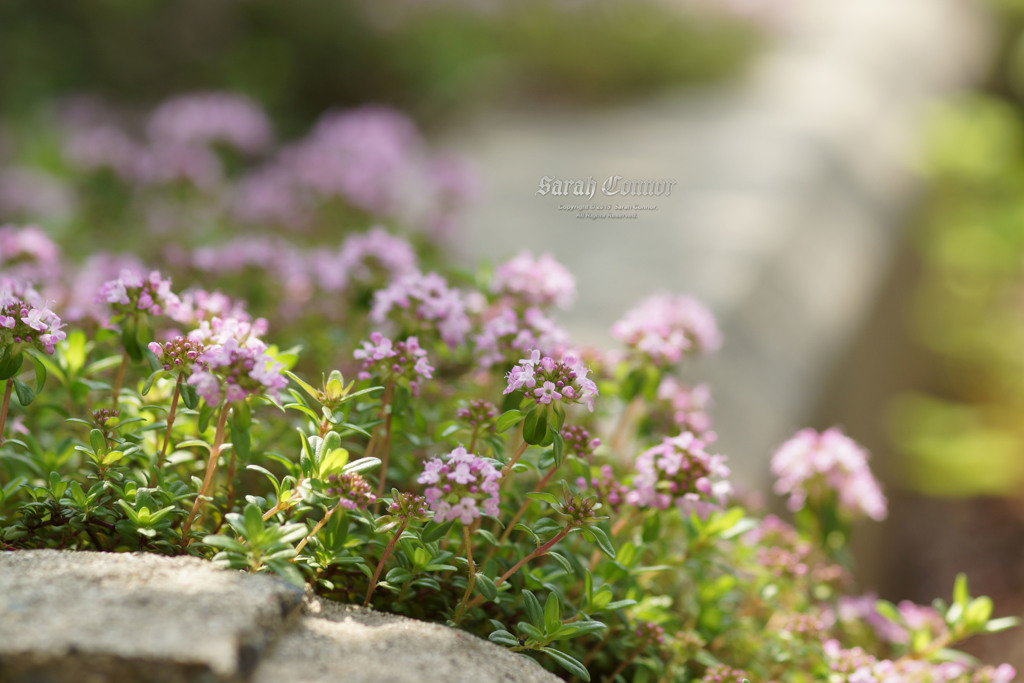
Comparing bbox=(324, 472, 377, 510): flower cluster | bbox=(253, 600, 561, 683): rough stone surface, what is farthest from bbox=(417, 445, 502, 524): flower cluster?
bbox=(253, 600, 561, 683): rough stone surface

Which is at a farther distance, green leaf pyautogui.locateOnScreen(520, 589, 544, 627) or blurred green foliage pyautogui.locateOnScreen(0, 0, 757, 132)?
blurred green foliage pyautogui.locateOnScreen(0, 0, 757, 132)

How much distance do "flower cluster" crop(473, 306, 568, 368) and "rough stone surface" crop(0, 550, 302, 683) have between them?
61 centimetres

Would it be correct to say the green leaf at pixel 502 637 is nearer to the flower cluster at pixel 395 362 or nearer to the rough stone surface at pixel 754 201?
the flower cluster at pixel 395 362

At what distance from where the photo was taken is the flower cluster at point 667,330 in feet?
6.24

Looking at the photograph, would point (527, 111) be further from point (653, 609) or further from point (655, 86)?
point (653, 609)

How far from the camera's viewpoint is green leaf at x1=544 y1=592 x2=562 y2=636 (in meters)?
1.44

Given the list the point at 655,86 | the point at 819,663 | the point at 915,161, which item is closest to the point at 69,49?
the point at 655,86

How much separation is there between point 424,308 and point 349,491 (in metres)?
0.47

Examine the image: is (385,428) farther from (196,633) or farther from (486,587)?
(196,633)

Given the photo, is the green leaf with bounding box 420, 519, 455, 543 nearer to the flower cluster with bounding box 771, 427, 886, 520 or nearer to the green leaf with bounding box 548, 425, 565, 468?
the green leaf with bounding box 548, 425, 565, 468

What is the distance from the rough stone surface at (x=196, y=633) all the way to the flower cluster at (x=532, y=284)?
0.80m

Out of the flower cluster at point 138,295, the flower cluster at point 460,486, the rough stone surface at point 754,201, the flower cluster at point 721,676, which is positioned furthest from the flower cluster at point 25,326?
the rough stone surface at point 754,201

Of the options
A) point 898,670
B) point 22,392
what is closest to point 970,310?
point 898,670

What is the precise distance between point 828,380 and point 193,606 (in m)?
3.39
